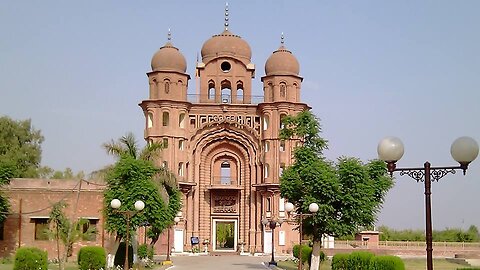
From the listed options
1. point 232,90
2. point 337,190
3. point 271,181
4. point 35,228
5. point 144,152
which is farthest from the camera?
point 232,90

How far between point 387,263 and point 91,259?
10.6 meters

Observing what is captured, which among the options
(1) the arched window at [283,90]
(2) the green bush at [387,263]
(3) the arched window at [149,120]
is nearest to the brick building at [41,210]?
(3) the arched window at [149,120]

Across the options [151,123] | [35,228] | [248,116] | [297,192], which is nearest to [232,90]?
[248,116]

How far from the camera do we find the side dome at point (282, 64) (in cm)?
4850

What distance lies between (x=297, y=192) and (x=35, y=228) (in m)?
14.0

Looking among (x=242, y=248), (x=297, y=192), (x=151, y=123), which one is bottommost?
(x=242, y=248)

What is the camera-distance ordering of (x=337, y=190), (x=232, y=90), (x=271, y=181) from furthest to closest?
(x=232, y=90), (x=271, y=181), (x=337, y=190)

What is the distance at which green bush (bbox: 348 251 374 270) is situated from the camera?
23.0m

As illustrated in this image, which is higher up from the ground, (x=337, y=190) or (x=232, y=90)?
(x=232, y=90)

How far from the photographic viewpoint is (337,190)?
2673 cm

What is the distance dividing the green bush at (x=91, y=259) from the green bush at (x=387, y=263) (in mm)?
9635

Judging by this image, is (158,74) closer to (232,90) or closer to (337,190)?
(232,90)

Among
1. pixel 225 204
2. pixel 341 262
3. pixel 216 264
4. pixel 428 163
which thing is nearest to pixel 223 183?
pixel 225 204

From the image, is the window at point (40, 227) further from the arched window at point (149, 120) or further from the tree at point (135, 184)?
the arched window at point (149, 120)
